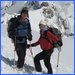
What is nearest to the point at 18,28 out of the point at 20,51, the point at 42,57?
the point at 20,51

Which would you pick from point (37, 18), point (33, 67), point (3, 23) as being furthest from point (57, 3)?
point (33, 67)

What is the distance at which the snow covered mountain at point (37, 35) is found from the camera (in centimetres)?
1228

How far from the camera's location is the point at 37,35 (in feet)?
64.6

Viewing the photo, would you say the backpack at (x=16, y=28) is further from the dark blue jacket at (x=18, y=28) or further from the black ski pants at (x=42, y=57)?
the black ski pants at (x=42, y=57)

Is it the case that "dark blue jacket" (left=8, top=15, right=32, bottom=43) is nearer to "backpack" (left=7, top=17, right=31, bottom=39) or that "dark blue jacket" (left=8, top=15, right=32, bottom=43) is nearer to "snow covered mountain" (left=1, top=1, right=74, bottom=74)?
"backpack" (left=7, top=17, right=31, bottom=39)

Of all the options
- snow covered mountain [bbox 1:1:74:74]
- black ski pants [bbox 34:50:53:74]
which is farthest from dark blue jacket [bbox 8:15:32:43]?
snow covered mountain [bbox 1:1:74:74]

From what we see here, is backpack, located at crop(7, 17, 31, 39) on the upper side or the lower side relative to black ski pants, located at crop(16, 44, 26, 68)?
upper

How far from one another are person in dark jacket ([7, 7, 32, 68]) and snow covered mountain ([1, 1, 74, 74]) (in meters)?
0.70

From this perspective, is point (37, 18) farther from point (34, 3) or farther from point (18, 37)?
point (18, 37)

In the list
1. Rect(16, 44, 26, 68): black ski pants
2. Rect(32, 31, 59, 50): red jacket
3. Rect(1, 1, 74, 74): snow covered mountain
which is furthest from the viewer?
Rect(1, 1, 74, 74): snow covered mountain

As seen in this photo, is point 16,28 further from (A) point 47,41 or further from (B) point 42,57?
(B) point 42,57

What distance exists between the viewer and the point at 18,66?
11.3 metres

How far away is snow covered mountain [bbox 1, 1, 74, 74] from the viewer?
1228cm

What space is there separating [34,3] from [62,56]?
32.7 feet
